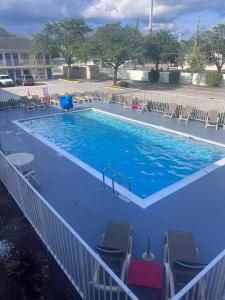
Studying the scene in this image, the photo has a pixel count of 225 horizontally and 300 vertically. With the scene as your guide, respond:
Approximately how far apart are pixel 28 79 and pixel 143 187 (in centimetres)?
3210

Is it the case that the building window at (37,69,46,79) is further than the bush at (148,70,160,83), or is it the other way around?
the building window at (37,69,46,79)

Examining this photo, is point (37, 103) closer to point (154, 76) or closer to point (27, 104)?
point (27, 104)

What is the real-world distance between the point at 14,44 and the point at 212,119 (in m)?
39.0

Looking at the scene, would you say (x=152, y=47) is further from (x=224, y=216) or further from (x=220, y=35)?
(x=224, y=216)

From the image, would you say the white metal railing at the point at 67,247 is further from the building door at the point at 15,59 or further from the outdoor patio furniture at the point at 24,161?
the building door at the point at 15,59

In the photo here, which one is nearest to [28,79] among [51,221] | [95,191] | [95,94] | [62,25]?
[62,25]

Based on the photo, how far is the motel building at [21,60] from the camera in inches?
1556

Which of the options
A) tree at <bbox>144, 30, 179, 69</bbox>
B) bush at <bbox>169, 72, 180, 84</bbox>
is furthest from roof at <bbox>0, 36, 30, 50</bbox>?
bush at <bbox>169, 72, 180, 84</bbox>

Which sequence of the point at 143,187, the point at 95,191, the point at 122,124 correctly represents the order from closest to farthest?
the point at 95,191 < the point at 143,187 < the point at 122,124

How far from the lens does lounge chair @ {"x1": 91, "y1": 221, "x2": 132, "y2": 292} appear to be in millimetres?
3646

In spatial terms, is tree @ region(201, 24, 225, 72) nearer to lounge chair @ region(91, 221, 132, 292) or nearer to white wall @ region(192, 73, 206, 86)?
white wall @ region(192, 73, 206, 86)

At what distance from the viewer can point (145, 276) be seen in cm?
436

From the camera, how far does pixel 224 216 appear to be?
6.50 meters

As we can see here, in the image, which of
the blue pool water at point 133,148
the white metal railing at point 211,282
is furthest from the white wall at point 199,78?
the white metal railing at point 211,282
